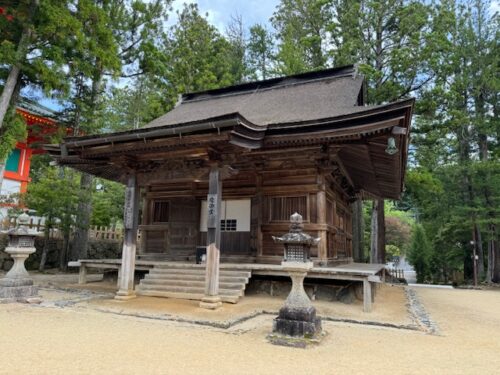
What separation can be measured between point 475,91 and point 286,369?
25.1 m

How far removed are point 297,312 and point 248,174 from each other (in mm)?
5717

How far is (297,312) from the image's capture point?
5305mm

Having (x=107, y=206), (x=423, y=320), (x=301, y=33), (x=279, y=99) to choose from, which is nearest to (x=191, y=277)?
(x=423, y=320)

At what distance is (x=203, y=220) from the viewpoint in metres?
11.3

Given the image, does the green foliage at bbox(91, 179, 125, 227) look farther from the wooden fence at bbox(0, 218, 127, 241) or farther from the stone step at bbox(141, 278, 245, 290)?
the stone step at bbox(141, 278, 245, 290)

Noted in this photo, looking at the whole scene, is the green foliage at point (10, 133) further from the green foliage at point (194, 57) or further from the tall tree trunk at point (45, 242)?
the green foliage at point (194, 57)

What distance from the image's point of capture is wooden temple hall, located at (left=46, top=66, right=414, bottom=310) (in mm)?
7480

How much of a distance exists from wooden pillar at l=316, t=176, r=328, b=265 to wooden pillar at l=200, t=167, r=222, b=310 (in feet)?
10.2

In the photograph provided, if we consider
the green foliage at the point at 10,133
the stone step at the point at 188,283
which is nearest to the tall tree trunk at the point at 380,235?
the stone step at the point at 188,283

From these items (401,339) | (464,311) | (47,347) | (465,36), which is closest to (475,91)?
(465,36)

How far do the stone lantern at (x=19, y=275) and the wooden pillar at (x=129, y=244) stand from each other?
1.87m

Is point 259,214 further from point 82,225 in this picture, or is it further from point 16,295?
point 82,225

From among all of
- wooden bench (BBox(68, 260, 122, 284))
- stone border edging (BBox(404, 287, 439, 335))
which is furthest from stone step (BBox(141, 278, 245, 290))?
stone border edging (BBox(404, 287, 439, 335))

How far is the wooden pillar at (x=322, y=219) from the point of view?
9211 mm
